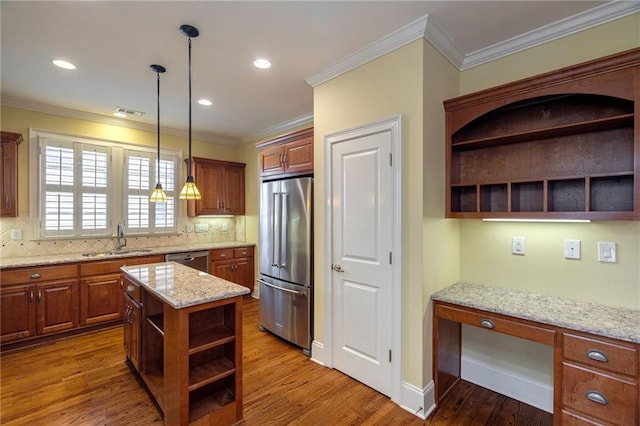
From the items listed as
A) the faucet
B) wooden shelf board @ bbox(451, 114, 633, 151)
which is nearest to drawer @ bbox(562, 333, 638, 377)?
wooden shelf board @ bbox(451, 114, 633, 151)

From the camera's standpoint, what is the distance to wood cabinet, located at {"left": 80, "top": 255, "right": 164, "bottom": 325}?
348cm

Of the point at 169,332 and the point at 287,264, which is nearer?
the point at 169,332

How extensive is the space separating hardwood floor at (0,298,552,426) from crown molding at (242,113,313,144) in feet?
9.92

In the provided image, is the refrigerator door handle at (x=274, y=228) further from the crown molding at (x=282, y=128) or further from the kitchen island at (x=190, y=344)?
the crown molding at (x=282, y=128)

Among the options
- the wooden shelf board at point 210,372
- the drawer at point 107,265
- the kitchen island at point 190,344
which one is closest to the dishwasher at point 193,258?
the drawer at point 107,265

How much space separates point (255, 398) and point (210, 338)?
2.46ft

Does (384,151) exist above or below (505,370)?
above

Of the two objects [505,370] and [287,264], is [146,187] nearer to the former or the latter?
[287,264]

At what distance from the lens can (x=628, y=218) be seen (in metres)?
1.67

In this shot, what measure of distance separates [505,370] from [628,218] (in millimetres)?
1425

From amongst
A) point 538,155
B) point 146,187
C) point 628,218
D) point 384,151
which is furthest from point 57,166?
point 628,218

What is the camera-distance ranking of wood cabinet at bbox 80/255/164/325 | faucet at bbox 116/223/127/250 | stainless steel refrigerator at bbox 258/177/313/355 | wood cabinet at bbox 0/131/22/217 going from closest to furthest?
stainless steel refrigerator at bbox 258/177/313/355, wood cabinet at bbox 0/131/22/217, wood cabinet at bbox 80/255/164/325, faucet at bbox 116/223/127/250

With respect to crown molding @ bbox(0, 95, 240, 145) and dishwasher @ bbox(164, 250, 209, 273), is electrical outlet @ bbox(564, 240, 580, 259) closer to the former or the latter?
dishwasher @ bbox(164, 250, 209, 273)

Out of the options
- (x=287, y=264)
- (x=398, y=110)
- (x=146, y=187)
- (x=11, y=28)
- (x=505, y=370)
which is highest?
(x=11, y=28)
